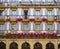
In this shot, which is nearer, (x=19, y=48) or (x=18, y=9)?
(x=19, y=48)

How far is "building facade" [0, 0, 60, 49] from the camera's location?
7525cm

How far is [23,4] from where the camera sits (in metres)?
78.2

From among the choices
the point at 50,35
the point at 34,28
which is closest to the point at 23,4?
the point at 34,28

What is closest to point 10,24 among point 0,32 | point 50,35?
point 0,32

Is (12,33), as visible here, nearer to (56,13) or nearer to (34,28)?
(34,28)

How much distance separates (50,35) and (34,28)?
6137 millimetres

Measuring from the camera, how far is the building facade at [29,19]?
247ft

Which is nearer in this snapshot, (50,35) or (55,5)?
(50,35)

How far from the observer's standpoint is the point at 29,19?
76562mm

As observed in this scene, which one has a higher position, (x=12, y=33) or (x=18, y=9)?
(x=18, y=9)

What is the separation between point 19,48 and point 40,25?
27.6ft

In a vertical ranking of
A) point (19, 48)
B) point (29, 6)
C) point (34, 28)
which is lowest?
point (19, 48)

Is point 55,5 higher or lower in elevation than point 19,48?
higher

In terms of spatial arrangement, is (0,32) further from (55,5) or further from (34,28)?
(55,5)
